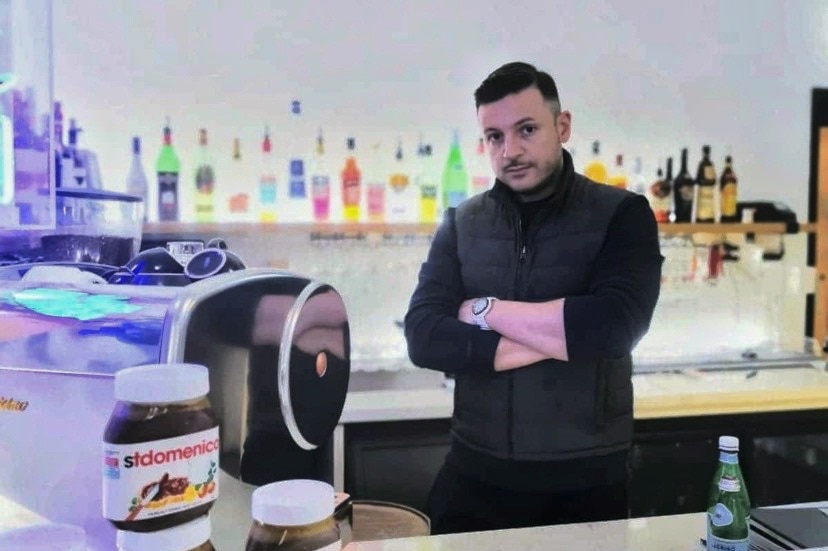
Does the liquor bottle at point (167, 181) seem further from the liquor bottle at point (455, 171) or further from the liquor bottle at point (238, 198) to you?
the liquor bottle at point (455, 171)

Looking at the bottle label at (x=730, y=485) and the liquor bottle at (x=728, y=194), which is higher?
the liquor bottle at (x=728, y=194)

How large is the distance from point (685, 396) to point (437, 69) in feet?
5.44

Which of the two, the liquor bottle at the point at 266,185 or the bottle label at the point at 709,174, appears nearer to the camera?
the liquor bottle at the point at 266,185

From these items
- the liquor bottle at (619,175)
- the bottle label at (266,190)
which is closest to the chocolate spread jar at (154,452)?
the bottle label at (266,190)

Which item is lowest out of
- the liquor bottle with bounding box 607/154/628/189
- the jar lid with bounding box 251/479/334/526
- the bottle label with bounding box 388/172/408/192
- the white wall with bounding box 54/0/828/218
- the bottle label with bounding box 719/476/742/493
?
the bottle label with bounding box 719/476/742/493

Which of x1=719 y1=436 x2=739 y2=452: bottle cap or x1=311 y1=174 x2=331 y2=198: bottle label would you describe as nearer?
x1=719 y1=436 x2=739 y2=452: bottle cap

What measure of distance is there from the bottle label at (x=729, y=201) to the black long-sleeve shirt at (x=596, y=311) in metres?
1.75

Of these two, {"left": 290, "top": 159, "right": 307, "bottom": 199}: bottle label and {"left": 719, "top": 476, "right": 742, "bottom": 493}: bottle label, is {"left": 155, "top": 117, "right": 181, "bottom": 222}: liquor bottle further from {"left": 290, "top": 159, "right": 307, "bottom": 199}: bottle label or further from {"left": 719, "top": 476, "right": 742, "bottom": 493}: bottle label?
{"left": 719, "top": 476, "right": 742, "bottom": 493}: bottle label

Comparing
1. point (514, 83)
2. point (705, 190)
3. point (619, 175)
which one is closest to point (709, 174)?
point (705, 190)

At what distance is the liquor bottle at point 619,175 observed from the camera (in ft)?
10.9

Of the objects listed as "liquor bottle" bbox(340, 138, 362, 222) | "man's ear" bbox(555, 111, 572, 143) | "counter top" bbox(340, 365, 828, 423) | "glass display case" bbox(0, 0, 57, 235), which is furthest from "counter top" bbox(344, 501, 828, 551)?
"liquor bottle" bbox(340, 138, 362, 222)

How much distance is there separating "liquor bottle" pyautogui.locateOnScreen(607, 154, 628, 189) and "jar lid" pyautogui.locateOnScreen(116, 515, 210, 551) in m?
2.89

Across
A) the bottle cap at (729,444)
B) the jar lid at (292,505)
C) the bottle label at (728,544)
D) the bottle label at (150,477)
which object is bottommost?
the bottle label at (728,544)

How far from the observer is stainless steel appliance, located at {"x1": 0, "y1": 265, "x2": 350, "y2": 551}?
0.91m
